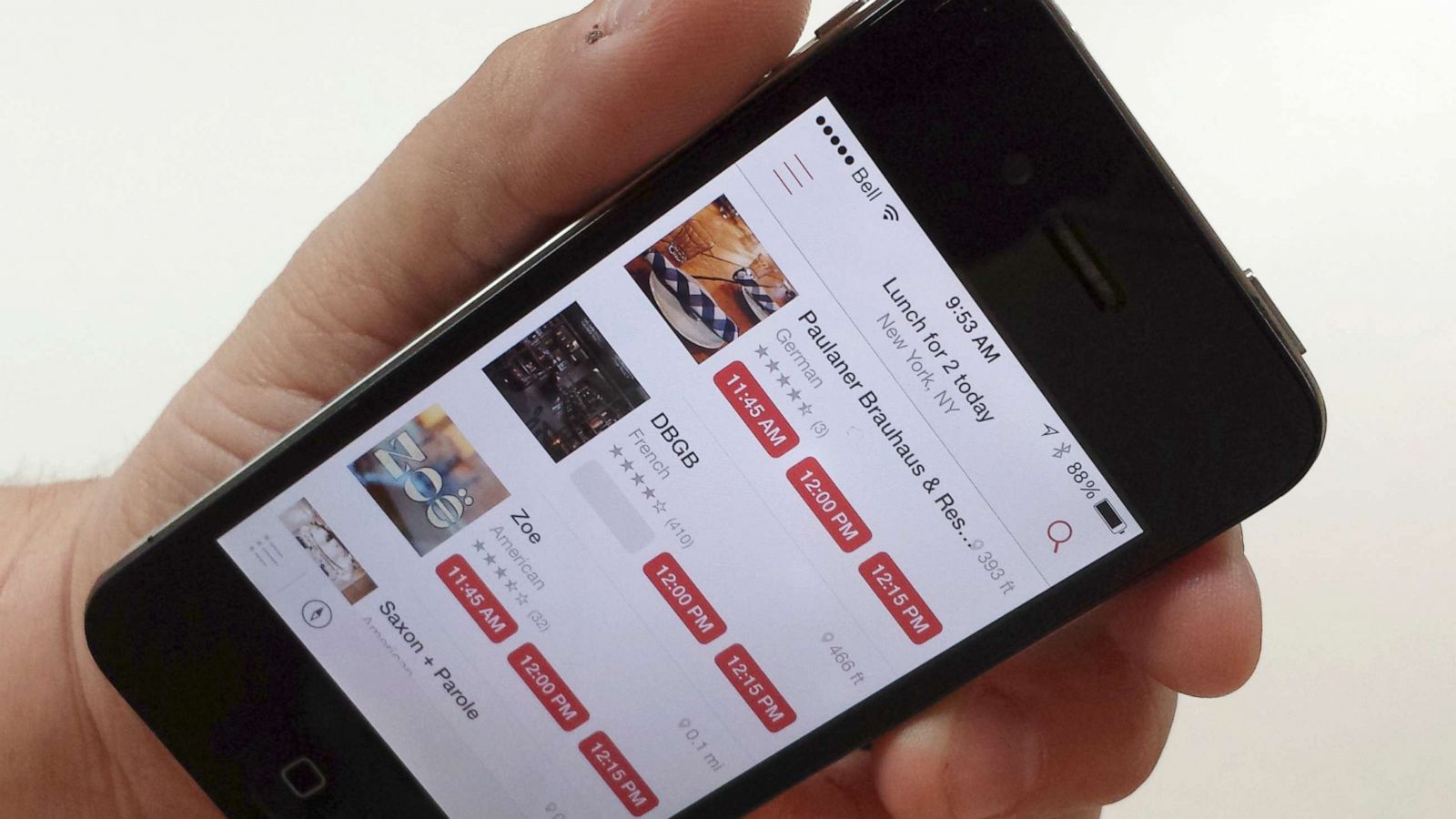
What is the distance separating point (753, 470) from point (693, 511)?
20mm

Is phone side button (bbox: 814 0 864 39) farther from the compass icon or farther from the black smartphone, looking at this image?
the compass icon

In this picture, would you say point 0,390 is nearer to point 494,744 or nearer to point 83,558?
point 83,558

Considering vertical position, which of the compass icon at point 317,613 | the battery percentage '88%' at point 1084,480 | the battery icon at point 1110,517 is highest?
the compass icon at point 317,613

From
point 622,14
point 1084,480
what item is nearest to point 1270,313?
point 1084,480

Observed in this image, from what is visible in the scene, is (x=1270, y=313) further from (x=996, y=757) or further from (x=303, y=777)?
(x=303, y=777)

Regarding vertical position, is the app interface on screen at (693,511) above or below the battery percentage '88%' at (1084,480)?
above

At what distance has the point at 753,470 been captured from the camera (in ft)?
0.87

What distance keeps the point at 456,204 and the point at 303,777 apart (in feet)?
0.55

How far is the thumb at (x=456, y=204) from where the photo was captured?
245 mm

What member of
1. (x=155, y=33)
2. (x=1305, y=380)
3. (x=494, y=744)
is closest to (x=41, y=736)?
(x=494, y=744)

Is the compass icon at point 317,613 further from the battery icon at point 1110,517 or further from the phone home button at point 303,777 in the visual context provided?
the battery icon at point 1110,517

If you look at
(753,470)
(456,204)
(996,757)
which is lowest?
(996,757)

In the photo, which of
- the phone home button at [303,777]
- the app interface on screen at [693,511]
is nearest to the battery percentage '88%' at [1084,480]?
the app interface on screen at [693,511]

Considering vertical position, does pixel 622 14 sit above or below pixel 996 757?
above
